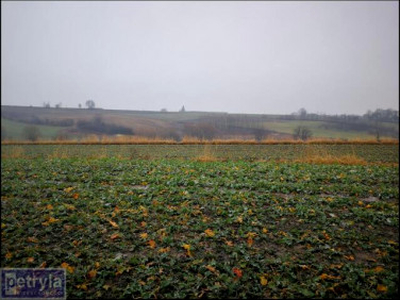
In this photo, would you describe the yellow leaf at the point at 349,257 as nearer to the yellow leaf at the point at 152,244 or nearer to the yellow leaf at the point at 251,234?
the yellow leaf at the point at 251,234

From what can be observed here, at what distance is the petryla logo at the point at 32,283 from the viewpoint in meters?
3.17

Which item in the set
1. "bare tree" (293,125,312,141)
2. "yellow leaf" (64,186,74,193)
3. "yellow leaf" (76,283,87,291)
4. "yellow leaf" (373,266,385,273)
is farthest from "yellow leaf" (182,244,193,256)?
"bare tree" (293,125,312,141)

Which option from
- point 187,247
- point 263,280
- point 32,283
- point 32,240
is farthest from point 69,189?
point 263,280

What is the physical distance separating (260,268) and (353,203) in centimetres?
403

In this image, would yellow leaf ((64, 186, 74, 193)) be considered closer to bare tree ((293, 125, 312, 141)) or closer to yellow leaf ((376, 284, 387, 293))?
yellow leaf ((376, 284, 387, 293))

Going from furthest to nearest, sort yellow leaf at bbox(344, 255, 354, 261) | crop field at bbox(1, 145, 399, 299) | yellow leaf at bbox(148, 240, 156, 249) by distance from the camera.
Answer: yellow leaf at bbox(148, 240, 156, 249), yellow leaf at bbox(344, 255, 354, 261), crop field at bbox(1, 145, 399, 299)

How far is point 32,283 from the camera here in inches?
129

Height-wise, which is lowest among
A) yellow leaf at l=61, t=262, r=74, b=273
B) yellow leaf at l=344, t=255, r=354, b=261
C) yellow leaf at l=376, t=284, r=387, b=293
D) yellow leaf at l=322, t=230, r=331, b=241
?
yellow leaf at l=376, t=284, r=387, b=293

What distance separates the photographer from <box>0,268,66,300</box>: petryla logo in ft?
10.4

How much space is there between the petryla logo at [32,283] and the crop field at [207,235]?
0.39 ft

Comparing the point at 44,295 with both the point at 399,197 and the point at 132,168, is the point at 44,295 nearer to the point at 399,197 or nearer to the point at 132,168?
the point at 132,168

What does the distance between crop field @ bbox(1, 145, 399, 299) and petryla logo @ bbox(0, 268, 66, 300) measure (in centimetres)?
12

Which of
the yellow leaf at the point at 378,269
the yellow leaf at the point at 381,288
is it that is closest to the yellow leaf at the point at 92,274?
the yellow leaf at the point at 381,288

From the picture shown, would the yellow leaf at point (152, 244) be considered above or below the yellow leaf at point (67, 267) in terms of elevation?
above
